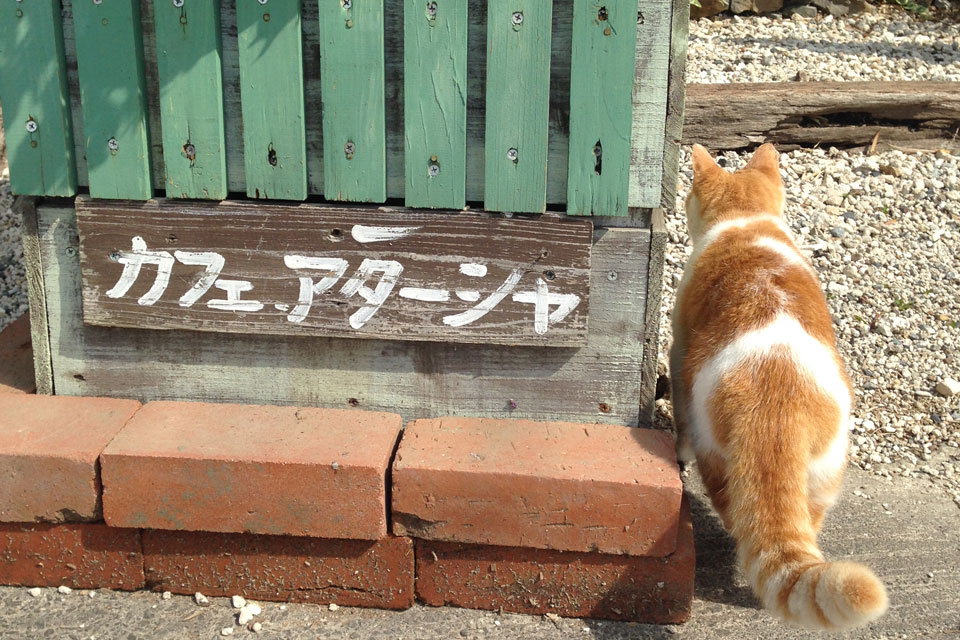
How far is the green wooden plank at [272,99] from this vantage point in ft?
8.64

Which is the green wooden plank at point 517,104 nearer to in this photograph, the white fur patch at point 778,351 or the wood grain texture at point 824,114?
the white fur patch at point 778,351

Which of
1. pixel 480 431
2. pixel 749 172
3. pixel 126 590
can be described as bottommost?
pixel 126 590

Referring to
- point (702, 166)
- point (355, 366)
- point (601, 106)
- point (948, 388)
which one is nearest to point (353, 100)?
point (601, 106)

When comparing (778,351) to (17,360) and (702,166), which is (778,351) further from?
(17,360)

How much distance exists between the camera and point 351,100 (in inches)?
105

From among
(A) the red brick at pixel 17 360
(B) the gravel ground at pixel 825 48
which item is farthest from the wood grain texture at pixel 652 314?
(B) the gravel ground at pixel 825 48

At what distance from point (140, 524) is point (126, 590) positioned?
0.30 m

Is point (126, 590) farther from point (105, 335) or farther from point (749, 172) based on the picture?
point (749, 172)

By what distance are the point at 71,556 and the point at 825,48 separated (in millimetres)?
5687

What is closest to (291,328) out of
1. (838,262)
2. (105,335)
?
(105,335)

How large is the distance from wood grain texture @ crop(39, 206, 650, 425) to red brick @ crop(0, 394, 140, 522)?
250 millimetres

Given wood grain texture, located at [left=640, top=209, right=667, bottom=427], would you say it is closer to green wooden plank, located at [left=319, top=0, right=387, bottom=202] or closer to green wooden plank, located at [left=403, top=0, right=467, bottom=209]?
green wooden plank, located at [left=403, top=0, right=467, bottom=209]

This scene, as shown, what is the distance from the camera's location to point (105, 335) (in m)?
3.01

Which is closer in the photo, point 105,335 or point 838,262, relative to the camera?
point 105,335
